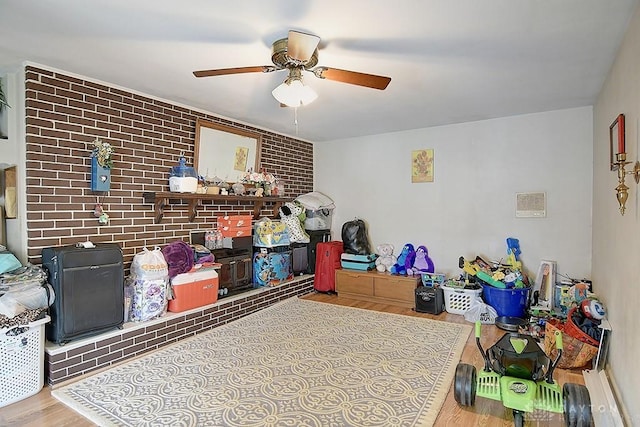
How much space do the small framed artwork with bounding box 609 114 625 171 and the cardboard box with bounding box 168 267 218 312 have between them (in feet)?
11.3

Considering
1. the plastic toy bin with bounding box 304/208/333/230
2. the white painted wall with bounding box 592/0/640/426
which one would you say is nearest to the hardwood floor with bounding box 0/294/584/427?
the white painted wall with bounding box 592/0/640/426

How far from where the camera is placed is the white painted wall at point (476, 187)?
395 centimetres

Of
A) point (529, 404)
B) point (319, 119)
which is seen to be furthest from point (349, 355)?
point (319, 119)

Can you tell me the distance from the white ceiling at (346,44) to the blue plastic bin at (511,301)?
2024 millimetres

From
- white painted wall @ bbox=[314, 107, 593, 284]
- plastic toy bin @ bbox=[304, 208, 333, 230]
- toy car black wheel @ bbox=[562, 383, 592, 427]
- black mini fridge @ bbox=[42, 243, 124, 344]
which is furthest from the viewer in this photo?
plastic toy bin @ bbox=[304, 208, 333, 230]

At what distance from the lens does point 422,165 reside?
487 cm

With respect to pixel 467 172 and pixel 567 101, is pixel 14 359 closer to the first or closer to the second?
pixel 467 172

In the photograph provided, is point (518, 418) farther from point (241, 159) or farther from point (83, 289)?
point (241, 159)

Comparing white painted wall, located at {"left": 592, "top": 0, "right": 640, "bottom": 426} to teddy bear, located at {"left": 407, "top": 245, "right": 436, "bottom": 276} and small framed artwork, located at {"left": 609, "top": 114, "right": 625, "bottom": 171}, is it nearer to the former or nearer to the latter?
small framed artwork, located at {"left": 609, "top": 114, "right": 625, "bottom": 171}

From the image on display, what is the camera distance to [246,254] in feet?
14.1

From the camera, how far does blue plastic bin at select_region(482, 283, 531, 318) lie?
379cm

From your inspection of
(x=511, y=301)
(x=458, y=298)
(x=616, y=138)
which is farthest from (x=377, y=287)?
(x=616, y=138)

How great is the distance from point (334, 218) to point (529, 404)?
3990 millimetres

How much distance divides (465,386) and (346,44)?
230cm
